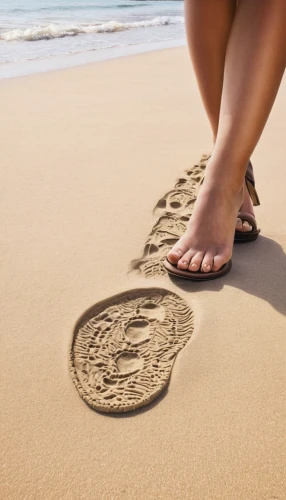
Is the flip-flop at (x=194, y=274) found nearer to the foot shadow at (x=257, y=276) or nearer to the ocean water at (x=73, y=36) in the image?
the foot shadow at (x=257, y=276)

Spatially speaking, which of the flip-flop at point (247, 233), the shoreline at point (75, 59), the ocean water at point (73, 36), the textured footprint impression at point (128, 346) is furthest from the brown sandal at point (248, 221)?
the ocean water at point (73, 36)

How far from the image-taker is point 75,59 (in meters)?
4.14

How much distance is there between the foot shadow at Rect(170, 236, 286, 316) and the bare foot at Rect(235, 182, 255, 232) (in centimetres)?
5

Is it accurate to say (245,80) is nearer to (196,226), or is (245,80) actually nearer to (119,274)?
(196,226)

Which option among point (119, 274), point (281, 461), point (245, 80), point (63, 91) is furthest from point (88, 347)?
point (63, 91)

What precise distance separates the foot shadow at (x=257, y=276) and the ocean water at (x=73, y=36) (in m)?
2.62

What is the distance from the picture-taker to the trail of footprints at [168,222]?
1.29 meters

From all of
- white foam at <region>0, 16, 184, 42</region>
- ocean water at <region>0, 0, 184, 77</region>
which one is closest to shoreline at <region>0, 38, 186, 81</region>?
ocean water at <region>0, 0, 184, 77</region>

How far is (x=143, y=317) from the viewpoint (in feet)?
3.61

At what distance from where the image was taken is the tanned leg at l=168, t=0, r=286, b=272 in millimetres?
1157

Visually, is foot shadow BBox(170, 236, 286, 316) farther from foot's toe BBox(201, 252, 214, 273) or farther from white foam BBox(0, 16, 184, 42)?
white foam BBox(0, 16, 184, 42)

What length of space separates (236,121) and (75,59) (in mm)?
3254

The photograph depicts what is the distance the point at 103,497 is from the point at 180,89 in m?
2.47

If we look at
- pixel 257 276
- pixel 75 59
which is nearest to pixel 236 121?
pixel 257 276
